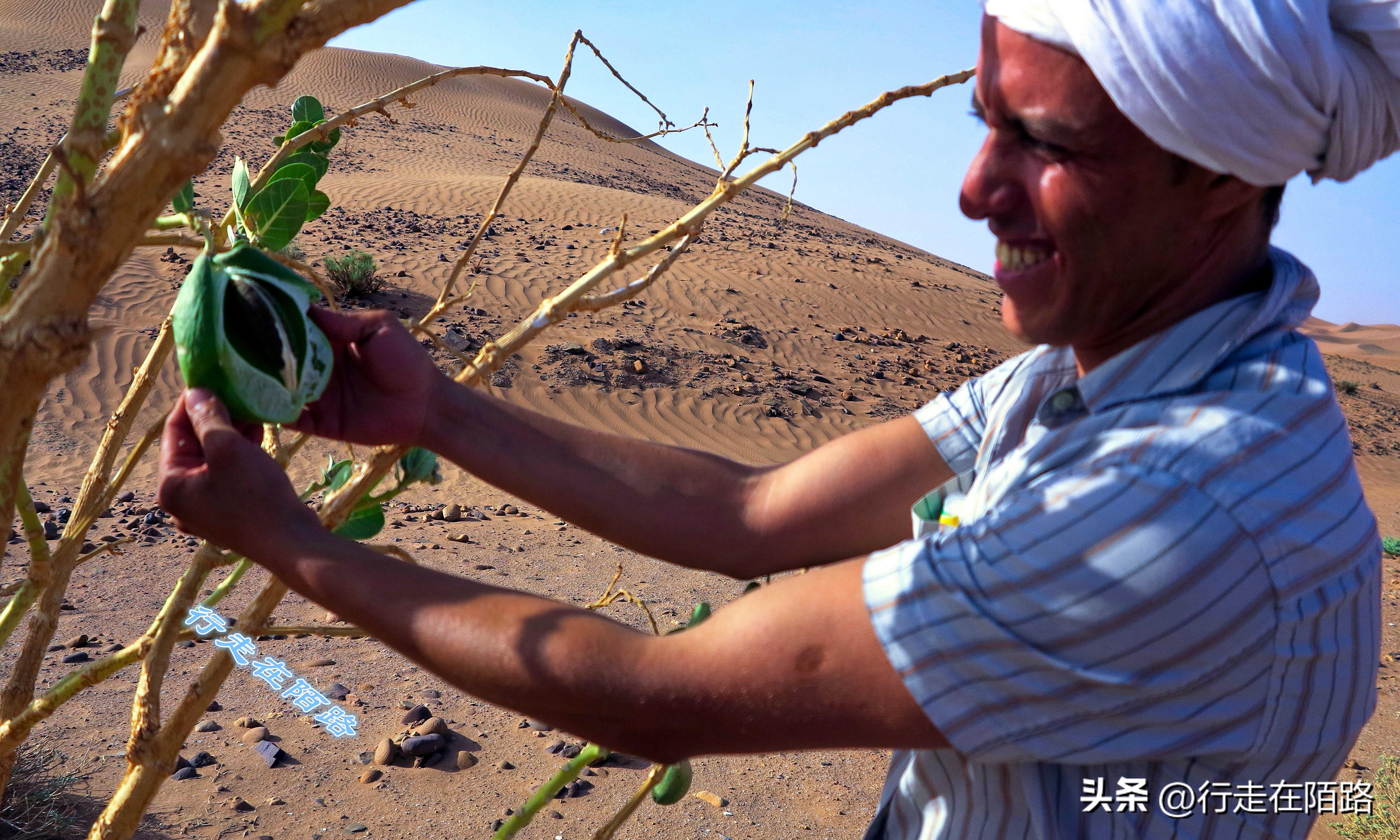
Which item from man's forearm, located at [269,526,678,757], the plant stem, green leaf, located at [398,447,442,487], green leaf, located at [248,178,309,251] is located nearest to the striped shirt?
man's forearm, located at [269,526,678,757]

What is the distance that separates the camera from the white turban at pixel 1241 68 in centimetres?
87

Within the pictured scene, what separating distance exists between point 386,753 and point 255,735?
1.62 feet

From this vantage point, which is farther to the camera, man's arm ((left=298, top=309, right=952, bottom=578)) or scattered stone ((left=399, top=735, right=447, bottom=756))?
scattered stone ((left=399, top=735, right=447, bottom=756))

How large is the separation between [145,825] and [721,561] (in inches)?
91.6

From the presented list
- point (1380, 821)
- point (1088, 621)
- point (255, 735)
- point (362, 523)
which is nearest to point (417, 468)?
point (362, 523)

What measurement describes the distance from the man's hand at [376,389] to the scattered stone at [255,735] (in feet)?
8.38

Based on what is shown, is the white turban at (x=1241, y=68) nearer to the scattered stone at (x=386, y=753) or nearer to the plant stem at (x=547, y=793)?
the plant stem at (x=547, y=793)

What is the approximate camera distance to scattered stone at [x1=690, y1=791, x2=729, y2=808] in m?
3.37

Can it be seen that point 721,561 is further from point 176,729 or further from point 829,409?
point 829,409

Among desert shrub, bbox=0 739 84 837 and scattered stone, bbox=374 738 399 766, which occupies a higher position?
scattered stone, bbox=374 738 399 766

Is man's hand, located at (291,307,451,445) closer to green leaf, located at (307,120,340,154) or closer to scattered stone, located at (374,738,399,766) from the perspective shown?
green leaf, located at (307,120,340,154)

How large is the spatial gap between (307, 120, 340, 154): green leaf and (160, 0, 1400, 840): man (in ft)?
2.11

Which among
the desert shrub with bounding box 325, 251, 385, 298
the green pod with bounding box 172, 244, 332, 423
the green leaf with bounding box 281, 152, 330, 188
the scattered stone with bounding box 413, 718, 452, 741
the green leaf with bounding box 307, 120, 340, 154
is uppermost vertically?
the desert shrub with bounding box 325, 251, 385, 298

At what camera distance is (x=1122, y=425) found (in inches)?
36.7
